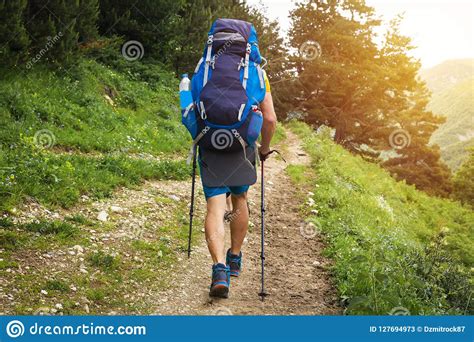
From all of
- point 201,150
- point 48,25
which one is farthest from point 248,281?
point 48,25

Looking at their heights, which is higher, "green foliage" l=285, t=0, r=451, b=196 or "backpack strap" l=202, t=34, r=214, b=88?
"green foliage" l=285, t=0, r=451, b=196

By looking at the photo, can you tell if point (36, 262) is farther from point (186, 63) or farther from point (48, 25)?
point (186, 63)

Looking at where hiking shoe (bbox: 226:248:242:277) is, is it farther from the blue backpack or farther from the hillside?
the blue backpack

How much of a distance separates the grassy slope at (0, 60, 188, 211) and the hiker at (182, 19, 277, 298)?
3.09 metres

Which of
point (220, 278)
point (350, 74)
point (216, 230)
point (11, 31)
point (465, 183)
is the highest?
point (350, 74)

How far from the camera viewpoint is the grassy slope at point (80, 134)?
7.02 meters

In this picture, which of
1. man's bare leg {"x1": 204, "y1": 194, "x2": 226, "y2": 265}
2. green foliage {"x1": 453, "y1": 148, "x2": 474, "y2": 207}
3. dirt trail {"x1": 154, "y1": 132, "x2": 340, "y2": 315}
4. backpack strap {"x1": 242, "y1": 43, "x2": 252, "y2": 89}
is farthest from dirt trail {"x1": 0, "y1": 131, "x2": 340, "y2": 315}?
green foliage {"x1": 453, "y1": 148, "x2": 474, "y2": 207}

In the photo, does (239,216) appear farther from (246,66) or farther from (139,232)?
(139,232)

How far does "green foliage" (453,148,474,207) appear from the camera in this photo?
40.1 metres

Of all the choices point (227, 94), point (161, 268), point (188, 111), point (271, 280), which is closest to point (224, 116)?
point (227, 94)

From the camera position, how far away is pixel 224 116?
4395 millimetres

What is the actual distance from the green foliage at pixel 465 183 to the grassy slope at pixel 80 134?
3267 centimetres

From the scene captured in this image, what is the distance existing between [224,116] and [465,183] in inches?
1674

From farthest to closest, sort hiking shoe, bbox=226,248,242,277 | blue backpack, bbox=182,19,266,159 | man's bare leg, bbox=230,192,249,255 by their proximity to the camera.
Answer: hiking shoe, bbox=226,248,242,277 < man's bare leg, bbox=230,192,249,255 < blue backpack, bbox=182,19,266,159
